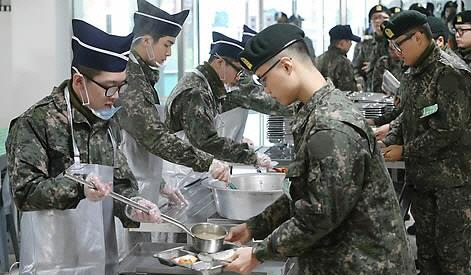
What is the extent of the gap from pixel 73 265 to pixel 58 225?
0.41 ft

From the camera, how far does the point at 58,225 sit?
1.68 m

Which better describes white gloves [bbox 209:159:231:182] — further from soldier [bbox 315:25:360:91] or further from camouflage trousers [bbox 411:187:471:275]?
soldier [bbox 315:25:360:91]

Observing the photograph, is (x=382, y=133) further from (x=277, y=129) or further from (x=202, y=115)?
(x=202, y=115)

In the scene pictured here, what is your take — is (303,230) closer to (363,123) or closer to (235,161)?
(363,123)

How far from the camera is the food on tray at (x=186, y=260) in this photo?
1.57m

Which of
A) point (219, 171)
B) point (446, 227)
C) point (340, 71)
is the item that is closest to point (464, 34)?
point (446, 227)

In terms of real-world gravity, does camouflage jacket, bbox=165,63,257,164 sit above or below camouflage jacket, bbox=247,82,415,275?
above

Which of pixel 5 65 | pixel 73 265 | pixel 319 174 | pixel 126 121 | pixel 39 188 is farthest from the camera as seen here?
pixel 5 65

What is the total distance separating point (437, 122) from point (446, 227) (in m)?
0.46

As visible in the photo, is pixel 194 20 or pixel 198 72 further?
pixel 194 20

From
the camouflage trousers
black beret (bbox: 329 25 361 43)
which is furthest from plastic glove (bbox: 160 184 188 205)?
black beret (bbox: 329 25 361 43)

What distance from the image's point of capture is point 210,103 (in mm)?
2418

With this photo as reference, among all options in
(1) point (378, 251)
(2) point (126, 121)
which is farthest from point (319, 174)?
(2) point (126, 121)

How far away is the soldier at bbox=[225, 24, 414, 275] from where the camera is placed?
133 cm
